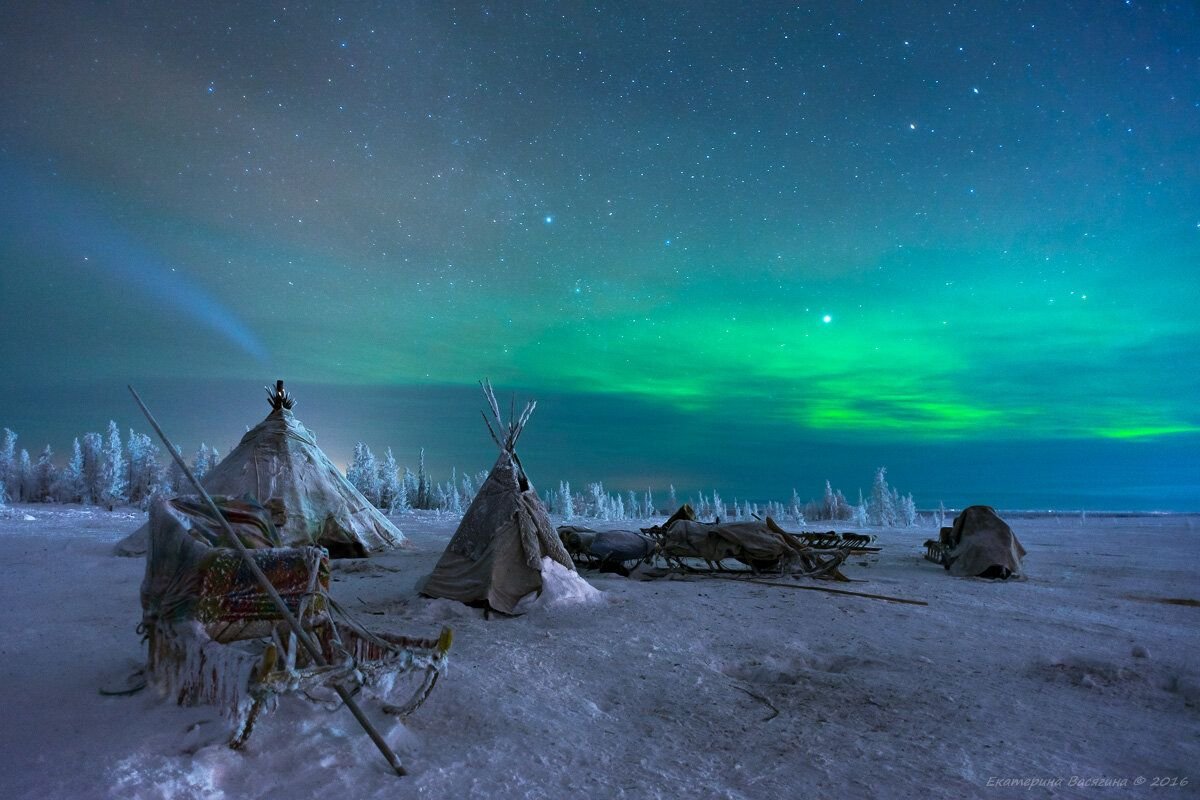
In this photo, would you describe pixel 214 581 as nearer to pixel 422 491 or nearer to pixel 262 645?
pixel 262 645

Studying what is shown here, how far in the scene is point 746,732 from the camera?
496 cm

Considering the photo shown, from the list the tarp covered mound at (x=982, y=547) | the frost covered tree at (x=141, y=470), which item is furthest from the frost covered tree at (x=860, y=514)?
the frost covered tree at (x=141, y=470)

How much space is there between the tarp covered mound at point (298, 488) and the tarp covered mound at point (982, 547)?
46.8ft

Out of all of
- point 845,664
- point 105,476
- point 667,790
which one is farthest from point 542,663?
point 105,476

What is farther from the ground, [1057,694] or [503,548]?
[503,548]

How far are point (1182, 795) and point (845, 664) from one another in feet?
10.3

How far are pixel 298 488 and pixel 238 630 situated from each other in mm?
11169

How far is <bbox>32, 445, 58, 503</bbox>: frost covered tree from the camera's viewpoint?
4484cm

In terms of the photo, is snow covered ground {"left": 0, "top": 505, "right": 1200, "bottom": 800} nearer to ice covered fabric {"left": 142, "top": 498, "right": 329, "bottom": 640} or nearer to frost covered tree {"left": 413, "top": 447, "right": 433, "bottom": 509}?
ice covered fabric {"left": 142, "top": 498, "right": 329, "bottom": 640}

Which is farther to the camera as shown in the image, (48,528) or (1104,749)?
(48,528)

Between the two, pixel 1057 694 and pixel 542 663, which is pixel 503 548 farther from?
pixel 1057 694

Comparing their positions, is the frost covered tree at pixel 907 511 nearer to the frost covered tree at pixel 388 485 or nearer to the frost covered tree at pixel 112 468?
the frost covered tree at pixel 388 485

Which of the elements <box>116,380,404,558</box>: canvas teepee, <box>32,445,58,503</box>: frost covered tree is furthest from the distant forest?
<box>116,380,404,558</box>: canvas teepee

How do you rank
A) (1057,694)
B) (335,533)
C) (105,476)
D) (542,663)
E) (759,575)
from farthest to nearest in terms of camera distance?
1. (105,476)
2. (335,533)
3. (759,575)
4. (542,663)
5. (1057,694)
